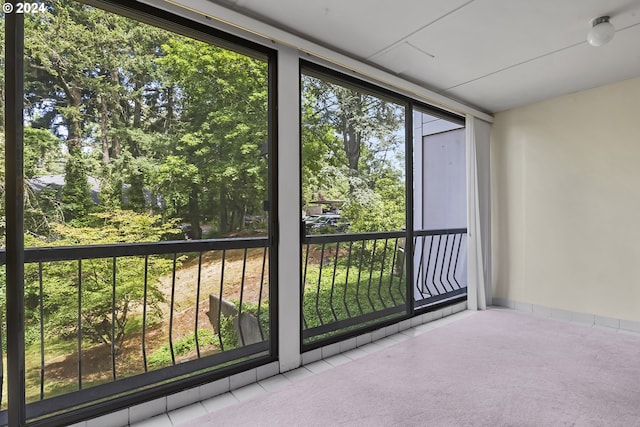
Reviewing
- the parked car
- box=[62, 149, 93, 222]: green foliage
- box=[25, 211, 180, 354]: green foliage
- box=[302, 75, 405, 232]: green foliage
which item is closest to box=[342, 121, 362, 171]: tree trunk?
box=[302, 75, 405, 232]: green foliage

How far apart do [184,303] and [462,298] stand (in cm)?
332

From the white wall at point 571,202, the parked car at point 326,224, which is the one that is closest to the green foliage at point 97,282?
the parked car at point 326,224

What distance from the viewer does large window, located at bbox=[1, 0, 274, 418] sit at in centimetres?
224

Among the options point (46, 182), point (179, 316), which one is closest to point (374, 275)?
point (179, 316)

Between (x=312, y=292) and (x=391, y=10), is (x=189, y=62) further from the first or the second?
(x=312, y=292)

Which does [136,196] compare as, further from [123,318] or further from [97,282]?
[123,318]

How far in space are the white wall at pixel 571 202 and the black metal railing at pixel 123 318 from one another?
2971mm

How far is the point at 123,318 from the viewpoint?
10.5ft

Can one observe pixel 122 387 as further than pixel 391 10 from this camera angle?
No

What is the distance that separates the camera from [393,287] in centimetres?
568

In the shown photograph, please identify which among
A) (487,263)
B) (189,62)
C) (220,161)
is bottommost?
(487,263)

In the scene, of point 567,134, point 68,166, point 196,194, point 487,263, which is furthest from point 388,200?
point 68,166

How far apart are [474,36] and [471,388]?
2.36 meters

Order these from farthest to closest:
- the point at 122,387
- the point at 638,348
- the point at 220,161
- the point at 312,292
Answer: the point at 312,292, the point at 220,161, the point at 638,348, the point at 122,387
